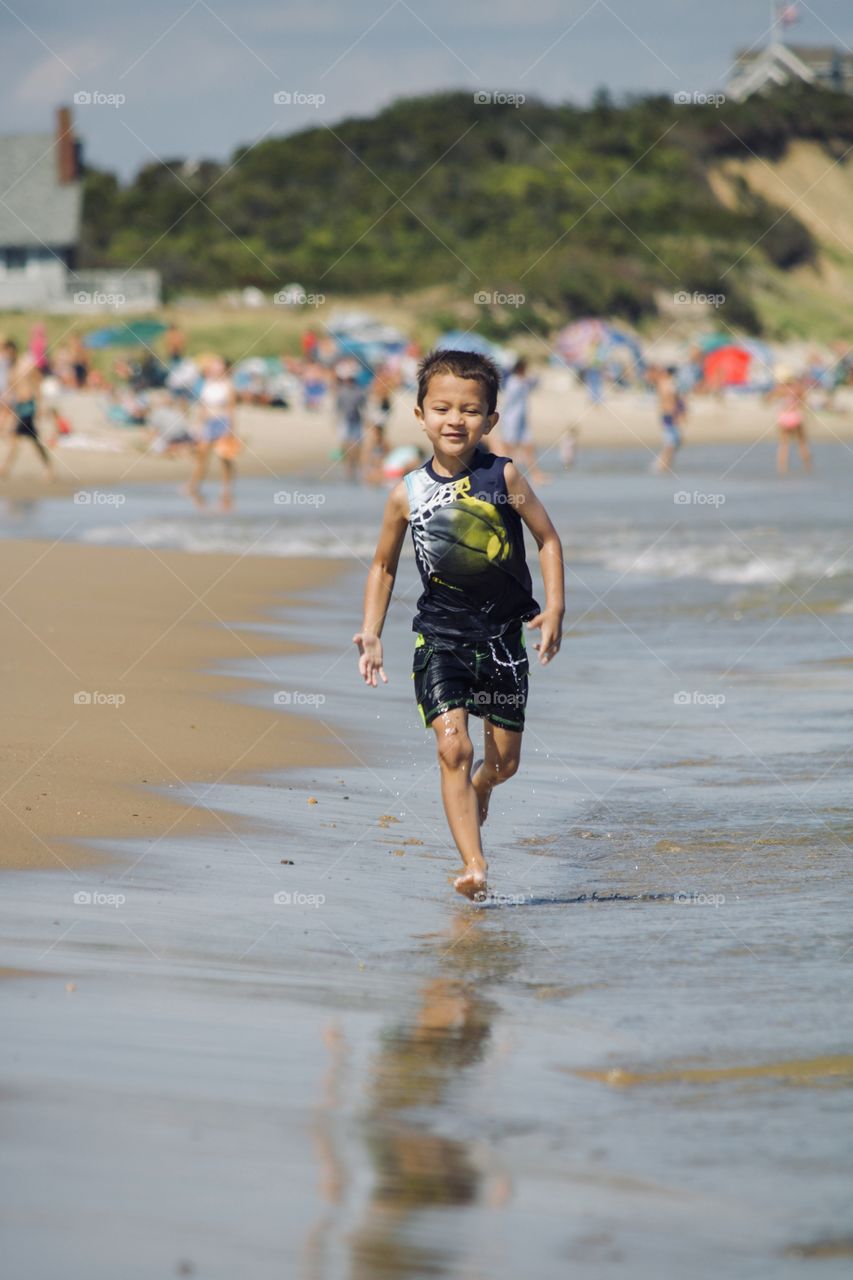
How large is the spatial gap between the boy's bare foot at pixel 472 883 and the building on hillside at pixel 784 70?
319 feet

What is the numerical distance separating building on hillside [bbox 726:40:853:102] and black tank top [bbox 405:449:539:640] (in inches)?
3810

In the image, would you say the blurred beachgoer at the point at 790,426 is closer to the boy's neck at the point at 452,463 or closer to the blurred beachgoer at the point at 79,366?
the blurred beachgoer at the point at 79,366

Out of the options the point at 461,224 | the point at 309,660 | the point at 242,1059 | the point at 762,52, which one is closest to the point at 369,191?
the point at 461,224

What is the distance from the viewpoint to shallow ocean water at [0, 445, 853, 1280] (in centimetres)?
276

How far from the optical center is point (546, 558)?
17.4ft

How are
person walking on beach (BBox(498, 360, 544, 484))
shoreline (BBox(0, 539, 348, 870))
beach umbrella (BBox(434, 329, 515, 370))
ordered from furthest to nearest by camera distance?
1. beach umbrella (BBox(434, 329, 515, 370))
2. person walking on beach (BBox(498, 360, 544, 484))
3. shoreline (BBox(0, 539, 348, 870))

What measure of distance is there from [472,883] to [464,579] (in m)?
0.90

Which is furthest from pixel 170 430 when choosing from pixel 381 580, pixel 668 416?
pixel 381 580

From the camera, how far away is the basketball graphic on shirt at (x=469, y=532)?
527 cm

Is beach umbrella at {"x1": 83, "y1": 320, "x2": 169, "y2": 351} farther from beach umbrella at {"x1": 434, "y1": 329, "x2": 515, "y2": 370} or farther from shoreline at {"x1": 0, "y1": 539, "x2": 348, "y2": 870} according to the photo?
shoreline at {"x1": 0, "y1": 539, "x2": 348, "y2": 870}

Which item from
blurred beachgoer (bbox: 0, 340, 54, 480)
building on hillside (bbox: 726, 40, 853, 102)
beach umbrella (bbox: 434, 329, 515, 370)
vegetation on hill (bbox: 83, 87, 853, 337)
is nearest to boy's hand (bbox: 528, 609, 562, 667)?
blurred beachgoer (bbox: 0, 340, 54, 480)

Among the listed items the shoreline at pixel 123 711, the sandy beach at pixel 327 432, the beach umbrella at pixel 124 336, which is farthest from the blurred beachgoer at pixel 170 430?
the shoreline at pixel 123 711

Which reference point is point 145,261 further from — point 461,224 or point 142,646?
point 142,646

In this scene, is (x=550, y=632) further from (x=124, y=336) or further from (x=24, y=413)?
(x=124, y=336)
